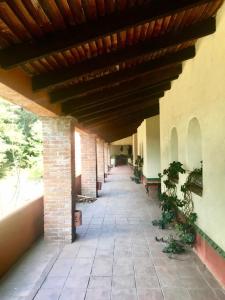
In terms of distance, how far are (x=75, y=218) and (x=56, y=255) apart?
101cm

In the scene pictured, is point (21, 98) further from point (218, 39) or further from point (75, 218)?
point (75, 218)

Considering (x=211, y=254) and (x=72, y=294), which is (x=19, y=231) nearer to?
(x=72, y=294)

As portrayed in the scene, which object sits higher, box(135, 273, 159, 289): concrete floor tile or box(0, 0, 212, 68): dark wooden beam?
box(0, 0, 212, 68): dark wooden beam

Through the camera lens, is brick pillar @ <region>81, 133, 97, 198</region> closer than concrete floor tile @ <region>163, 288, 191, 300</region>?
No

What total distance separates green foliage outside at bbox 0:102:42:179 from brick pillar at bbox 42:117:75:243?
716 cm

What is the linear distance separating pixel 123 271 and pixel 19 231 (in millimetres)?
1761

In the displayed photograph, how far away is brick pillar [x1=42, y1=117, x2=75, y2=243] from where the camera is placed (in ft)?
18.8

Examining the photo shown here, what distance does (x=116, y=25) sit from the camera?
2.78 m

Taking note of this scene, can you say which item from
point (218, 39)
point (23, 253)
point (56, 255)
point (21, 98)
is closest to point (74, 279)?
point (56, 255)

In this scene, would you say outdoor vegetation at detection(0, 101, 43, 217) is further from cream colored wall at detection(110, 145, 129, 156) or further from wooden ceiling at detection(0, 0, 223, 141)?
cream colored wall at detection(110, 145, 129, 156)

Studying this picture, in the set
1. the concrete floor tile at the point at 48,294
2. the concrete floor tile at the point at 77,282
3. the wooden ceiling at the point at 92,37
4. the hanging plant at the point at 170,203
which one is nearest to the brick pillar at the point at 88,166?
the hanging plant at the point at 170,203

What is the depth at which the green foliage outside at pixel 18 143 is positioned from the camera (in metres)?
13.2

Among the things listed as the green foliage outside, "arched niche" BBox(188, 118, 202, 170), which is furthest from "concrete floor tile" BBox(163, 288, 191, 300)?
the green foliage outside

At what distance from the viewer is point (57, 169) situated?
5.76 meters
